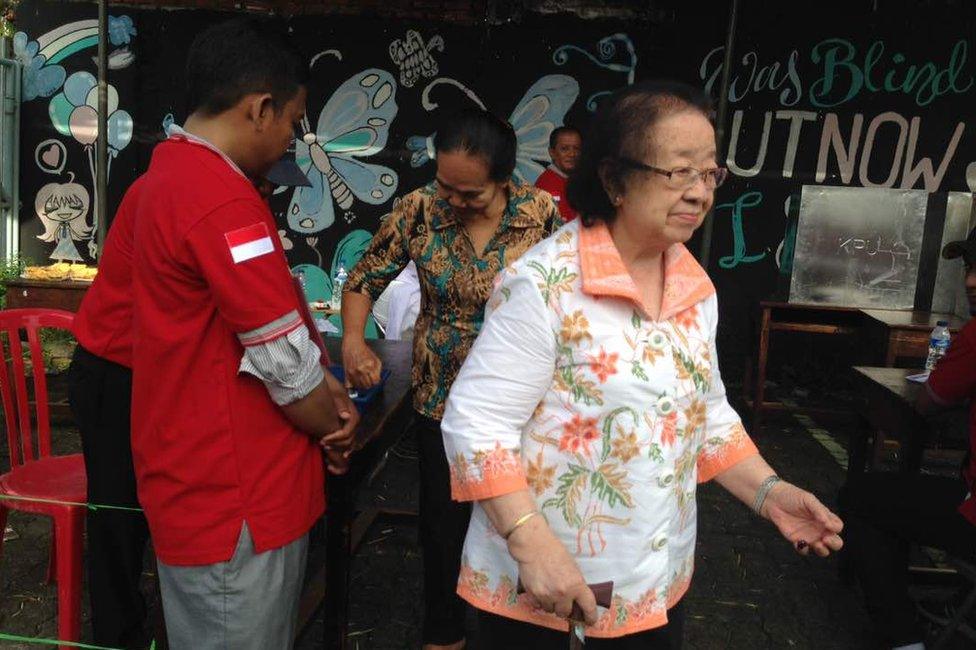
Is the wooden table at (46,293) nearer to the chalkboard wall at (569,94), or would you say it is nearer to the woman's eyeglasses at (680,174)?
the chalkboard wall at (569,94)

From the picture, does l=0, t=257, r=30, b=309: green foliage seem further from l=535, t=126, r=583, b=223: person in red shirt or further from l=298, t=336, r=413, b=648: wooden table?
l=298, t=336, r=413, b=648: wooden table

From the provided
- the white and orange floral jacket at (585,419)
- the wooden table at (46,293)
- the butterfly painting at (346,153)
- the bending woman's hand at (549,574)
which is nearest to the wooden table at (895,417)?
the white and orange floral jacket at (585,419)

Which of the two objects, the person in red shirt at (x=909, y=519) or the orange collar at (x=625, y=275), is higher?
the orange collar at (x=625, y=275)

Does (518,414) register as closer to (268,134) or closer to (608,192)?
(608,192)

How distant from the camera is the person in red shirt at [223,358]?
5.35 ft

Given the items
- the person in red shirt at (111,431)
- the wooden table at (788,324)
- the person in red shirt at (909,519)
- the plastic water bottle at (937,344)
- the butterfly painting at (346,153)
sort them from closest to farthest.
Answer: the person in red shirt at (111,431), the person in red shirt at (909,519), the plastic water bottle at (937,344), the wooden table at (788,324), the butterfly painting at (346,153)

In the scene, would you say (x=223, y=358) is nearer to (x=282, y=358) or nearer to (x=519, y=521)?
(x=282, y=358)

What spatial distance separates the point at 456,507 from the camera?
108 inches

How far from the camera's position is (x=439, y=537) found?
109 inches

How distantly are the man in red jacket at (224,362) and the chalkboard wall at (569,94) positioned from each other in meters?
5.15

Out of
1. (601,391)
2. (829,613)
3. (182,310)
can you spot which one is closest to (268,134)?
(182,310)

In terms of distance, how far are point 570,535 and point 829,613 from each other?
239 cm

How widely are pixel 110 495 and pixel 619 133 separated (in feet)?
5.93

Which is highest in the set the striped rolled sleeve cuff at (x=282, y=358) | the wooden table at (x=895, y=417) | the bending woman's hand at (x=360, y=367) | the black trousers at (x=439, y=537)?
the striped rolled sleeve cuff at (x=282, y=358)
